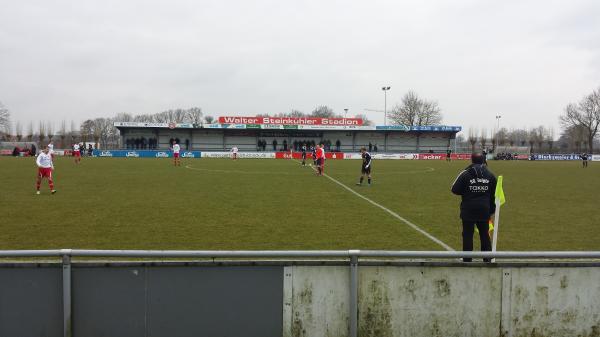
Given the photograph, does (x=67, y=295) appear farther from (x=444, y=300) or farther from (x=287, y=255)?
(x=444, y=300)

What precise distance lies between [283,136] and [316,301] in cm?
6968

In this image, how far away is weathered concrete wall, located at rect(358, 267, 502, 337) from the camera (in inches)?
160

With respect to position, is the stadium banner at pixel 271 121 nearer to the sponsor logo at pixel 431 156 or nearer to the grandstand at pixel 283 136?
the grandstand at pixel 283 136

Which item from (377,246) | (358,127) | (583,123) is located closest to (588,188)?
(377,246)

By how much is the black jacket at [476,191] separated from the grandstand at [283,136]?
63.2m

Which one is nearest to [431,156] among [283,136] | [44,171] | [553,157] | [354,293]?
[553,157]

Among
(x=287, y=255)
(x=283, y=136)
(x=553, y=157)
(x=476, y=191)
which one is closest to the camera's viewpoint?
(x=287, y=255)

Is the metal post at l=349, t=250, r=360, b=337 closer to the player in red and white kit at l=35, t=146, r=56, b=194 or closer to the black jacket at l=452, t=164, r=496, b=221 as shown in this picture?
the black jacket at l=452, t=164, r=496, b=221

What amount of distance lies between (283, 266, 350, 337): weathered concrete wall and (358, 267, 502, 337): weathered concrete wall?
0.18 meters

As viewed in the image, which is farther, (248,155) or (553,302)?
(248,155)

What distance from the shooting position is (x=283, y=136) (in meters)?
73.4

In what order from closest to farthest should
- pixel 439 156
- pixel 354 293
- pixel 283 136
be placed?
1. pixel 354 293
2. pixel 439 156
3. pixel 283 136

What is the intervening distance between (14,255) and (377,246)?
585 cm

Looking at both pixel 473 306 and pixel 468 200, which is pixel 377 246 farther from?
pixel 473 306
